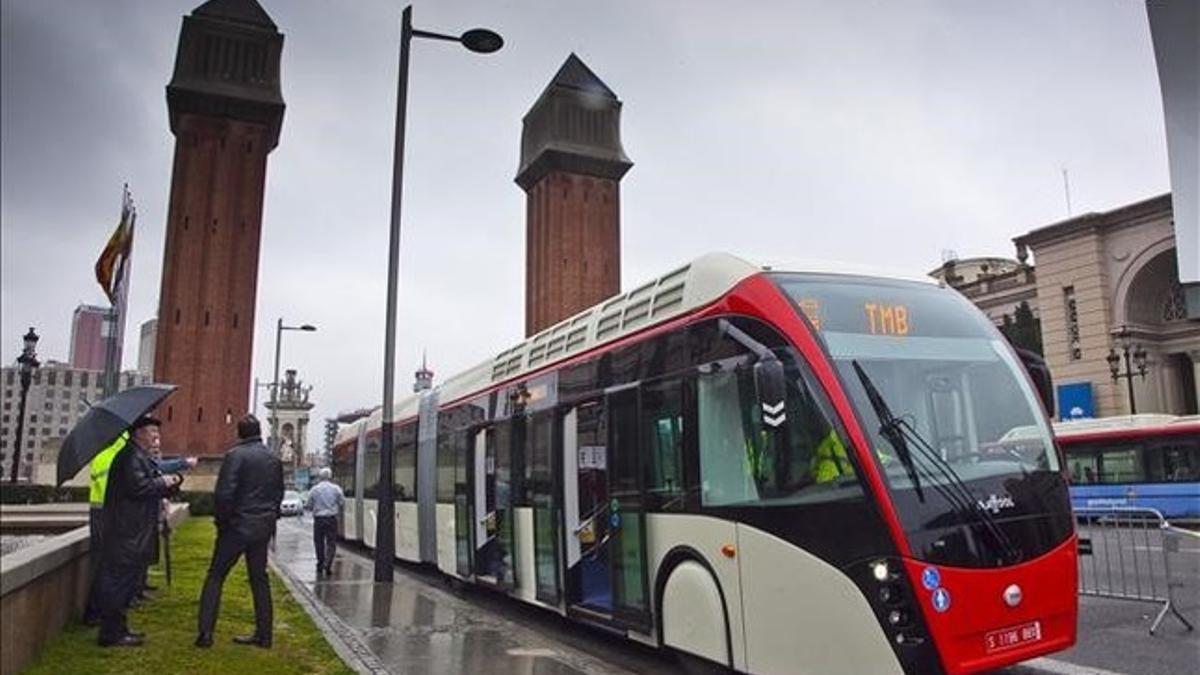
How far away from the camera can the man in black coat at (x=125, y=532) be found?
6.84 m

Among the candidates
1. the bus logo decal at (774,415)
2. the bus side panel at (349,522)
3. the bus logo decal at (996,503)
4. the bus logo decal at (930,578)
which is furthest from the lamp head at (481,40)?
the bus side panel at (349,522)

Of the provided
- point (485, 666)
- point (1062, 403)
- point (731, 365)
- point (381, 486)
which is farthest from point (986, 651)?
point (1062, 403)

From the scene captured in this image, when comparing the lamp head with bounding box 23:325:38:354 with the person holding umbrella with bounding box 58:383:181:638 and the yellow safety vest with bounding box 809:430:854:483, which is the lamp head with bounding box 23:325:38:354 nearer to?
the person holding umbrella with bounding box 58:383:181:638

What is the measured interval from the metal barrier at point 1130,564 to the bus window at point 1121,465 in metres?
10.1

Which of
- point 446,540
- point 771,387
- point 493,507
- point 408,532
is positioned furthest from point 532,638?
point 408,532

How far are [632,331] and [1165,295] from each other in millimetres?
42287

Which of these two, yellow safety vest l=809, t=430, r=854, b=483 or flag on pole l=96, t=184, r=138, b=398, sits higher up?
flag on pole l=96, t=184, r=138, b=398

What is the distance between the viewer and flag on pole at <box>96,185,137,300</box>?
54.2ft

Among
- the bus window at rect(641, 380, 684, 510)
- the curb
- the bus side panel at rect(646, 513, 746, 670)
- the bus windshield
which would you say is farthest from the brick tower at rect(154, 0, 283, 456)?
the bus windshield

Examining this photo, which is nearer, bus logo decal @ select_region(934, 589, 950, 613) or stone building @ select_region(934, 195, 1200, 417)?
bus logo decal @ select_region(934, 589, 950, 613)

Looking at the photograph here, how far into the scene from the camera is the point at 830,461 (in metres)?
5.66

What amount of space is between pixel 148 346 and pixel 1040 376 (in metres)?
47.4

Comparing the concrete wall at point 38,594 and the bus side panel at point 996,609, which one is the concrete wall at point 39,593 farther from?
the bus side panel at point 996,609

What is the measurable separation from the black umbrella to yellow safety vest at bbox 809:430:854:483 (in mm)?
5093
